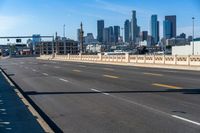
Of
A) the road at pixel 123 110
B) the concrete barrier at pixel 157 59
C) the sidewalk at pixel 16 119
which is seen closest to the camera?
the sidewalk at pixel 16 119

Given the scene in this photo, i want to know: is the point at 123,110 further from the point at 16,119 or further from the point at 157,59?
the point at 157,59

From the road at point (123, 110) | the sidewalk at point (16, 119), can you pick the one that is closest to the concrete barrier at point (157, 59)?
the road at point (123, 110)

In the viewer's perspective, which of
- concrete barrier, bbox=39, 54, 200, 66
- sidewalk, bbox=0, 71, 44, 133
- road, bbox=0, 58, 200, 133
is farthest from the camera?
concrete barrier, bbox=39, 54, 200, 66

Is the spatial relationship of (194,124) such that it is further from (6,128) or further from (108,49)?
(108,49)

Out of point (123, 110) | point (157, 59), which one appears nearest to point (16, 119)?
point (123, 110)

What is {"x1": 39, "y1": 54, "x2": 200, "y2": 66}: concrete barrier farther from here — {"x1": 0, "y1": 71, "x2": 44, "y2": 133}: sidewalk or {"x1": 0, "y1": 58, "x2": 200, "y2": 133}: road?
{"x1": 0, "y1": 71, "x2": 44, "y2": 133}: sidewalk

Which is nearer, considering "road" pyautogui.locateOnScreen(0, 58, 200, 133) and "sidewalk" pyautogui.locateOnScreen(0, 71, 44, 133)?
"sidewalk" pyautogui.locateOnScreen(0, 71, 44, 133)

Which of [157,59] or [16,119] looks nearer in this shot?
[16,119]

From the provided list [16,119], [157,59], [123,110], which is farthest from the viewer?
[157,59]

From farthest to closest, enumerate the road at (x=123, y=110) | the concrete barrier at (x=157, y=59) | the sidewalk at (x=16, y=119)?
the concrete barrier at (x=157, y=59) → the road at (x=123, y=110) → the sidewalk at (x=16, y=119)

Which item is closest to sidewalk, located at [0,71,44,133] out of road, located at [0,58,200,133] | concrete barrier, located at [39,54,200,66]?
road, located at [0,58,200,133]

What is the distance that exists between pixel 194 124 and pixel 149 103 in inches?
173

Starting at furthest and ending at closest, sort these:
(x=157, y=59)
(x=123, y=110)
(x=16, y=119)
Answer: (x=157, y=59) → (x=123, y=110) → (x=16, y=119)

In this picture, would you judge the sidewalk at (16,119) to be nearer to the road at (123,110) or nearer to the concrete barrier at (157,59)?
the road at (123,110)
